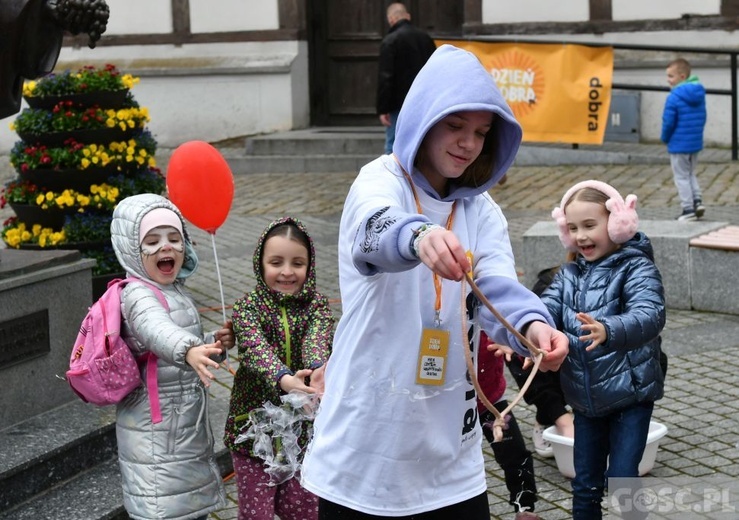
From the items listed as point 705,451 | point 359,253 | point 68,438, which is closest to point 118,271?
point 68,438

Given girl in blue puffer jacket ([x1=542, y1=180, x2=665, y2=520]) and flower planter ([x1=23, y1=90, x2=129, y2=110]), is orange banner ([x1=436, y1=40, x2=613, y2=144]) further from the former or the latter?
girl in blue puffer jacket ([x1=542, y1=180, x2=665, y2=520])

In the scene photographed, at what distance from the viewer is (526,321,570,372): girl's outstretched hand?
9.20ft

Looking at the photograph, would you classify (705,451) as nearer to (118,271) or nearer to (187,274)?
(187,274)

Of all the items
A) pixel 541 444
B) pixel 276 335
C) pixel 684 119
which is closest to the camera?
pixel 276 335

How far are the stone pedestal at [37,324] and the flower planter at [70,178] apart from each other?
2059 mm

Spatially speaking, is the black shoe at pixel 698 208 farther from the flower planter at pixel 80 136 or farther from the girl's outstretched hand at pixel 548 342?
the girl's outstretched hand at pixel 548 342

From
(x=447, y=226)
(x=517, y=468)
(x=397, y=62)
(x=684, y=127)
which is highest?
(x=397, y=62)

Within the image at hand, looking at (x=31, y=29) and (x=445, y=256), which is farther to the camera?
(x=31, y=29)

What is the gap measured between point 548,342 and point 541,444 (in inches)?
112

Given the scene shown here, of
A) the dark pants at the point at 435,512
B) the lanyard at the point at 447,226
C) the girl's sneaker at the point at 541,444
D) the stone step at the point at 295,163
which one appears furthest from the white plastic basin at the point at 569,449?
the stone step at the point at 295,163

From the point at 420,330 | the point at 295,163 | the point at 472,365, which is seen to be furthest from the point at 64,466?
the point at 295,163

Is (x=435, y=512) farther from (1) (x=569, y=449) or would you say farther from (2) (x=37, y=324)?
(2) (x=37, y=324)

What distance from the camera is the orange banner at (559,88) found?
45.4ft

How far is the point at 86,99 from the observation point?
7785 millimetres
